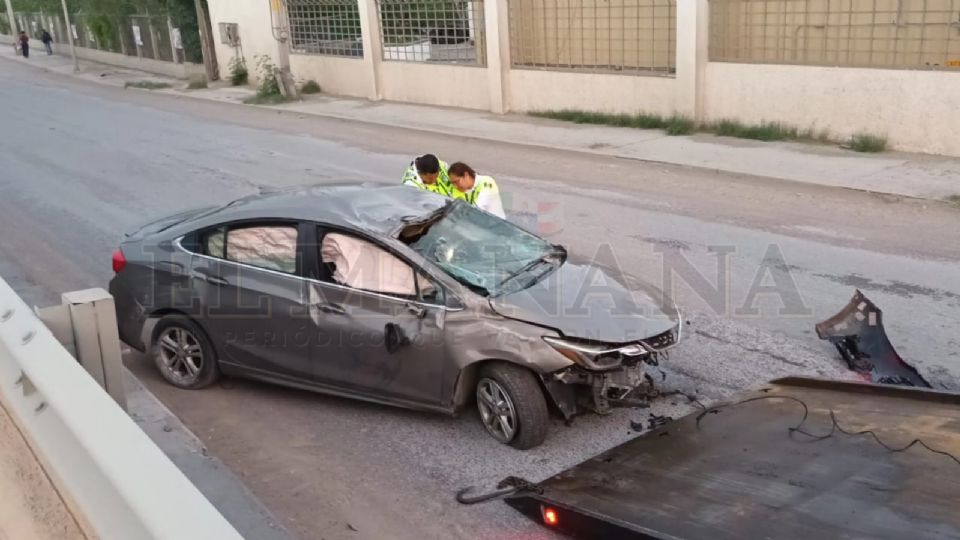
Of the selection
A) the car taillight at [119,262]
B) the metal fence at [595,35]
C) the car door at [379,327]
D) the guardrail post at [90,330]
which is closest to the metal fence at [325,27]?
the metal fence at [595,35]

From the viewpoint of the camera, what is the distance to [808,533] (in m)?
3.96

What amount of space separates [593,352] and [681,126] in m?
12.8

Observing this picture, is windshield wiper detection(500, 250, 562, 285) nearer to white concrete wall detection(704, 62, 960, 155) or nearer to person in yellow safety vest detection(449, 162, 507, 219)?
person in yellow safety vest detection(449, 162, 507, 219)

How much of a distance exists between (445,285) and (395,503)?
137cm

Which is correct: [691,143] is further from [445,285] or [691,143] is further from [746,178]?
[445,285]

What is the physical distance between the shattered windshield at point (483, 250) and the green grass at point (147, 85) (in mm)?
28588

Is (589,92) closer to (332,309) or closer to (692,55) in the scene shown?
(692,55)

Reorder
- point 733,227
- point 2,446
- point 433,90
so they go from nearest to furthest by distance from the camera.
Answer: point 2,446
point 733,227
point 433,90

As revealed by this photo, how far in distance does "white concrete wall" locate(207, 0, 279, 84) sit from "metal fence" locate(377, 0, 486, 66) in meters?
5.87

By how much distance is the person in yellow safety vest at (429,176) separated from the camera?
822 cm

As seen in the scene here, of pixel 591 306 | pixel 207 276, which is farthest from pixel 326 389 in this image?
pixel 591 306

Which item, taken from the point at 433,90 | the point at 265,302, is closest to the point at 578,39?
the point at 433,90

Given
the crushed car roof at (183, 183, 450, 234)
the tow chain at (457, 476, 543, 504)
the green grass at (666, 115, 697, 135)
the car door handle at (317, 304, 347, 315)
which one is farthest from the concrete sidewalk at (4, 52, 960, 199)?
the tow chain at (457, 476, 543, 504)

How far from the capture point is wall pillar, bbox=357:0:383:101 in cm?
2577
